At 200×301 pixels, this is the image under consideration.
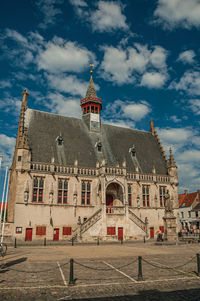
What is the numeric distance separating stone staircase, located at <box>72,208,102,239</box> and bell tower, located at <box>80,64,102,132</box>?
51.6 ft

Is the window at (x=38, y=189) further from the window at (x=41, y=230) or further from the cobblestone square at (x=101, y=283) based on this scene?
the cobblestone square at (x=101, y=283)

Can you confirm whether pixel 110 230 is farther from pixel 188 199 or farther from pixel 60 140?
pixel 188 199

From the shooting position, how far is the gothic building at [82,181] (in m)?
31.0

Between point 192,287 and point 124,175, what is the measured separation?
85.5 ft

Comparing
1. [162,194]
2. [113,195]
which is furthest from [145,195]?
[113,195]

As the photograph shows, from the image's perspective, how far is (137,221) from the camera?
34031 millimetres

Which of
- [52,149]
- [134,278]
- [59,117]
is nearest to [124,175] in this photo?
[52,149]

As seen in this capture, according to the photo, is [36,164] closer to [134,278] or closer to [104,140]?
[104,140]

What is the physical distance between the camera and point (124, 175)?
35.3m

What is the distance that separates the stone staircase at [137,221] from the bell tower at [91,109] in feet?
51.5

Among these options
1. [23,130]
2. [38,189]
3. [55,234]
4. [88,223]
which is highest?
[23,130]

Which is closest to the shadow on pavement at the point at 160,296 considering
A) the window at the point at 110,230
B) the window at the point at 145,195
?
the window at the point at 110,230

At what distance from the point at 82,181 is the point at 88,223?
6352mm

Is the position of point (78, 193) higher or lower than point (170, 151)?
lower
